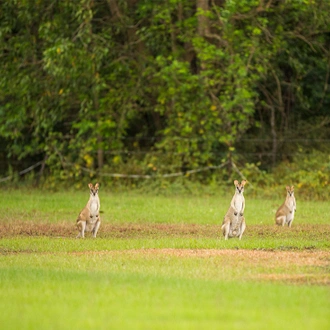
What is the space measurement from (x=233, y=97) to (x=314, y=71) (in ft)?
21.1

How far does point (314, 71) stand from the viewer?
35.5 metres

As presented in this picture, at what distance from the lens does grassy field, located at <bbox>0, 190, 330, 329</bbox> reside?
31.3 feet

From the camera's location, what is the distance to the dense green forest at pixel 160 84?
99.1ft

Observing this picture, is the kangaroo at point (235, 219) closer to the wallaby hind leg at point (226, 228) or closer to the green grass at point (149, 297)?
the wallaby hind leg at point (226, 228)

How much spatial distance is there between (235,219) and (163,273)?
4.79m

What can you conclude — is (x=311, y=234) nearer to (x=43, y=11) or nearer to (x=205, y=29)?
(x=205, y=29)

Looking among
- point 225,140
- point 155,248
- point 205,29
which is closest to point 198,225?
point 155,248

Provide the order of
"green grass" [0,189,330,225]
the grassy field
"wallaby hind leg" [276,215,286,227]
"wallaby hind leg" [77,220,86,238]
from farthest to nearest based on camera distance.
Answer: "green grass" [0,189,330,225]
"wallaby hind leg" [276,215,286,227]
"wallaby hind leg" [77,220,86,238]
the grassy field

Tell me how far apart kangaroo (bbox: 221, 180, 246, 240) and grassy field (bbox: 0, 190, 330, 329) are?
14.1 inches

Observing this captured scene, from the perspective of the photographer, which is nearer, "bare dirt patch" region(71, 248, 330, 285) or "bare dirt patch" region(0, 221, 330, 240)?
"bare dirt patch" region(71, 248, 330, 285)

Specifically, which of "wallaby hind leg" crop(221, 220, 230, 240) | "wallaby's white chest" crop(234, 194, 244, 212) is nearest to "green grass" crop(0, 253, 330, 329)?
"wallaby hind leg" crop(221, 220, 230, 240)

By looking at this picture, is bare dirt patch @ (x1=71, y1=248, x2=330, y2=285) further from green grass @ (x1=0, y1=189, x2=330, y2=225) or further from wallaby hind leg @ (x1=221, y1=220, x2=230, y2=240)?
green grass @ (x1=0, y1=189, x2=330, y2=225)

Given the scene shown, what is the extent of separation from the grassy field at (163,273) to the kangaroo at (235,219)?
14.1 inches

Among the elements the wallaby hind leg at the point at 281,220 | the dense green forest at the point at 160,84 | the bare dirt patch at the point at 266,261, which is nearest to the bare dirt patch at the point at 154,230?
the wallaby hind leg at the point at 281,220
